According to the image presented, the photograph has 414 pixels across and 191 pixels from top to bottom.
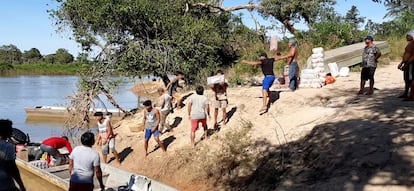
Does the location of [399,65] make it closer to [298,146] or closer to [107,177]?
[298,146]

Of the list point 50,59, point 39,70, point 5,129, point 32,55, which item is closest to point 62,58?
point 50,59

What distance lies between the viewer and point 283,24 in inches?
861

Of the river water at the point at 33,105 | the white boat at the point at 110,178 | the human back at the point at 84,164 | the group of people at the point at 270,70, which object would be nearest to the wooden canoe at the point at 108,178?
the white boat at the point at 110,178

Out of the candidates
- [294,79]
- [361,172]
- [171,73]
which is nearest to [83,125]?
[171,73]

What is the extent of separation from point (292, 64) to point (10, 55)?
8738cm

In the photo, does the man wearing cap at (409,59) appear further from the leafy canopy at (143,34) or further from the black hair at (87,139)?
the leafy canopy at (143,34)

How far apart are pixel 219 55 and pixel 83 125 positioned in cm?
648

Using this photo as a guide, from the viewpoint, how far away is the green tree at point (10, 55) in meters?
86.3

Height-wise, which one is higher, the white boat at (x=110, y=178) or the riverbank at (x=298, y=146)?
the riverbank at (x=298, y=146)

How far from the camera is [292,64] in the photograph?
1203cm

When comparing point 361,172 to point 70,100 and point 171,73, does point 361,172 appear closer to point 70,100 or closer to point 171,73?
point 171,73

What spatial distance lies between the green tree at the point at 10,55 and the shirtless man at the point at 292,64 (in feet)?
262

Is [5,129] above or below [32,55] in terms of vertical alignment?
below

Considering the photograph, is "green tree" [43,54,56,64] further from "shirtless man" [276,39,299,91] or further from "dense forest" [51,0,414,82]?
"shirtless man" [276,39,299,91]
